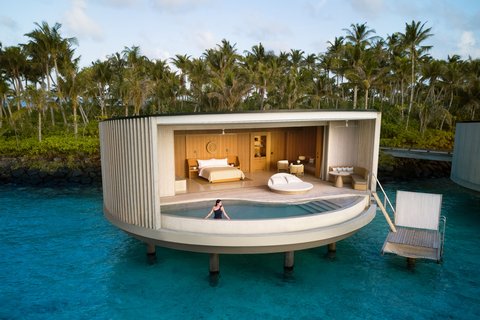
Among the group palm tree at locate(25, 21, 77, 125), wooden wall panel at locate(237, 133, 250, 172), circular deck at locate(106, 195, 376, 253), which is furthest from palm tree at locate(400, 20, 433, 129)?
palm tree at locate(25, 21, 77, 125)

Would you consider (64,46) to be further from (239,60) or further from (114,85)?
(239,60)

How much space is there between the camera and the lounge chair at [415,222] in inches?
413

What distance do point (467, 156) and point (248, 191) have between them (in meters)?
11.5

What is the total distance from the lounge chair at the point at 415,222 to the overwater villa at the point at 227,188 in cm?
101

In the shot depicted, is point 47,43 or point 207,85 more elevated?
point 47,43

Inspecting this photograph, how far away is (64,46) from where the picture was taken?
33.7 metres

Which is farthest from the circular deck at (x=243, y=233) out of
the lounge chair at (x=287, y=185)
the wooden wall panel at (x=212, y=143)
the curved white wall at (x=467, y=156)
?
the curved white wall at (x=467, y=156)

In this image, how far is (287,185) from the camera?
39.3 ft

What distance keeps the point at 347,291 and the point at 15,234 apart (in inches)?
556

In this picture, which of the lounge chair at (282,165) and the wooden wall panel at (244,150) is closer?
the lounge chair at (282,165)

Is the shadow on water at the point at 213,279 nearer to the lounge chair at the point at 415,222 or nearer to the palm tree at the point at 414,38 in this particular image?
the lounge chair at the point at 415,222

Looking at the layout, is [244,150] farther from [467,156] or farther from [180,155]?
[467,156]

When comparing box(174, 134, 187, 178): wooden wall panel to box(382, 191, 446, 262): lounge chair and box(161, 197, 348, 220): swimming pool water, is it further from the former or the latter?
box(382, 191, 446, 262): lounge chair

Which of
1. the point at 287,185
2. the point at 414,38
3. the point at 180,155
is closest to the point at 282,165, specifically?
the point at 287,185
